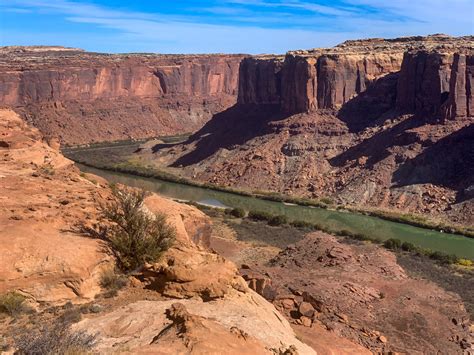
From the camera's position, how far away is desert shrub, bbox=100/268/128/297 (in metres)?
13.7

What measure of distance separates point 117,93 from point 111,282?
307 ft

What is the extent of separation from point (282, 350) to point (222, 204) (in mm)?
41394

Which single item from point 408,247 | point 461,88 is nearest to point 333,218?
point 408,247

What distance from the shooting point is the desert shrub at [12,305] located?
12.1 m

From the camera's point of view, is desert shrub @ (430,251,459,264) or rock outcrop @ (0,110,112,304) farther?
desert shrub @ (430,251,459,264)

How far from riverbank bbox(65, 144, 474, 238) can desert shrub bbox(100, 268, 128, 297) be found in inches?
1347

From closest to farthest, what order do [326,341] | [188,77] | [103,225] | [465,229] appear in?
1. [326,341]
2. [103,225]
3. [465,229]
4. [188,77]

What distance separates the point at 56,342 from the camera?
9461 millimetres

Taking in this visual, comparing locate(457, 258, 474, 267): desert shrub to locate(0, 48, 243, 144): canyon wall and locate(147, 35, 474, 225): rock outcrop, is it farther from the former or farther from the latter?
locate(0, 48, 243, 144): canyon wall

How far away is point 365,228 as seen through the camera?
1767 inches

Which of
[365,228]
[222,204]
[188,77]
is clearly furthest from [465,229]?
A: [188,77]

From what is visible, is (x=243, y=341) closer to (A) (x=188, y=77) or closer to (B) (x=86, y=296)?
(B) (x=86, y=296)

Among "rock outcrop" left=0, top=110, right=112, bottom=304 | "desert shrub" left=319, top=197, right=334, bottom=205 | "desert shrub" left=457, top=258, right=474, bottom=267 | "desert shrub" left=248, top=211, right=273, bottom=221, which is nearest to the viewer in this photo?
"rock outcrop" left=0, top=110, right=112, bottom=304

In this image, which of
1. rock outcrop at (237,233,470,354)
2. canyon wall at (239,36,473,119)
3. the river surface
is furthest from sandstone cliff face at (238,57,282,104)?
rock outcrop at (237,233,470,354)
